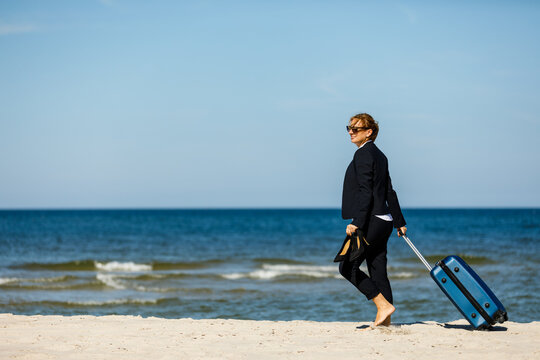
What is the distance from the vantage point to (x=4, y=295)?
11.6m

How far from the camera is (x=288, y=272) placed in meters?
16.9

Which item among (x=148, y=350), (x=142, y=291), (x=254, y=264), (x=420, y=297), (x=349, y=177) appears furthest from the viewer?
(x=254, y=264)

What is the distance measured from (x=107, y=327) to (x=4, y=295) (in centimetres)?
675

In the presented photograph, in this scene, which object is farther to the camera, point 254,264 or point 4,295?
point 254,264

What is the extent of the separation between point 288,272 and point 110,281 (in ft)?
16.6

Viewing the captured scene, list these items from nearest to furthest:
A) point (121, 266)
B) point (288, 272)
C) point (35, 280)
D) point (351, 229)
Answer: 1. point (351, 229)
2. point (35, 280)
3. point (288, 272)
4. point (121, 266)

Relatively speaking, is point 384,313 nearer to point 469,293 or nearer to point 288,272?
point 469,293

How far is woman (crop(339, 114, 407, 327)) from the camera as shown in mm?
5211

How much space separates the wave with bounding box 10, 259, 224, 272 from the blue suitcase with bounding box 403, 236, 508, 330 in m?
13.8

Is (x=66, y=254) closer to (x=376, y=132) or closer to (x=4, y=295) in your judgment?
(x=4, y=295)

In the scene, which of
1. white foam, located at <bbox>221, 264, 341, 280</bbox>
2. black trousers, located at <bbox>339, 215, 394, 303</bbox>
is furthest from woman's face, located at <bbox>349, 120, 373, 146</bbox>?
white foam, located at <bbox>221, 264, 341, 280</bbox>

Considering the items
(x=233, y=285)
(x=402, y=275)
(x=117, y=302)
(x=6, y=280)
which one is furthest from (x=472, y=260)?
(x=6, y=280)

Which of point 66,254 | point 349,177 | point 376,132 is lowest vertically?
point 66,254

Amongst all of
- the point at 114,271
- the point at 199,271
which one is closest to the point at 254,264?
the point at 199,271
